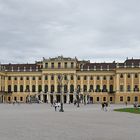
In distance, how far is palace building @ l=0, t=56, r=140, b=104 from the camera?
104 meters

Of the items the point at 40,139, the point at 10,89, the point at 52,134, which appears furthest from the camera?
the point at 10,89

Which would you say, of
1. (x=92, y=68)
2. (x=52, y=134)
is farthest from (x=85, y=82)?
(x=52, y=134)

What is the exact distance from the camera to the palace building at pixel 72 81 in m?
104

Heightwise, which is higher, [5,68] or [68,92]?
[5,68]

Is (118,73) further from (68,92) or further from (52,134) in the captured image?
(52,134)

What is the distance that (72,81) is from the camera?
110 m

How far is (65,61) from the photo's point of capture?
358 feet

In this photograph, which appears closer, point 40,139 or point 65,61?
point 40,139

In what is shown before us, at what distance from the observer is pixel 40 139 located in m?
15.4

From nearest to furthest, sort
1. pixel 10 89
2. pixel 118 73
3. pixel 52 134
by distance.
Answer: pixel 52 134, pixel 118 73, pixel 10 89

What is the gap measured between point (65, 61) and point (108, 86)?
1348cm

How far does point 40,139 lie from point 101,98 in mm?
93062

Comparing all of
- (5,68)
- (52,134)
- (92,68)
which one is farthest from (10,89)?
(52,134)

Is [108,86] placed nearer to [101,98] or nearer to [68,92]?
[101,98]
